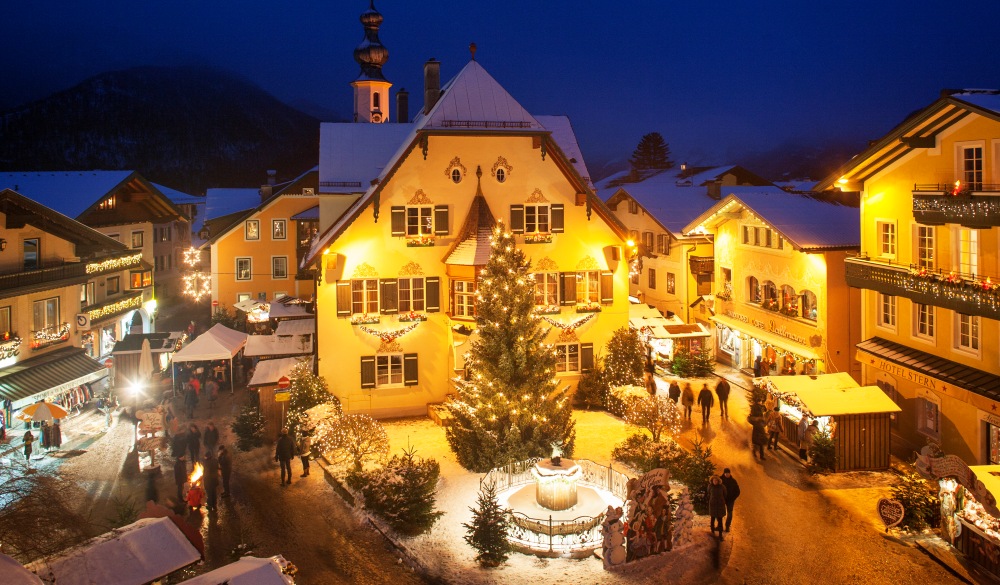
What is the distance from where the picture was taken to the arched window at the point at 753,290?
35.7 meters

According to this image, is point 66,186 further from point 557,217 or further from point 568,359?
point 568,359

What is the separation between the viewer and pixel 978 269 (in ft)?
72.1

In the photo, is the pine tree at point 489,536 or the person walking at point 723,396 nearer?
the pine tree at point 489,536

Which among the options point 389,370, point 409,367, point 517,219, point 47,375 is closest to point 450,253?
point 517,219

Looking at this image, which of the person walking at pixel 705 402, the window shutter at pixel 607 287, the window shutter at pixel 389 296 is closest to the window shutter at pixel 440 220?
the window shutter at pixel 389 296

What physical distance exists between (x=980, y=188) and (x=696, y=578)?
14.3m

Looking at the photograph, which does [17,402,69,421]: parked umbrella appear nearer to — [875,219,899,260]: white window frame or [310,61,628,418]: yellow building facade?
[310,61,628,418]: yellow building facade

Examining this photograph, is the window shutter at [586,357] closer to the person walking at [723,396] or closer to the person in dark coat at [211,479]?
the person walking at [723,396]

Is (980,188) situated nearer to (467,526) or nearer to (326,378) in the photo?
(467,526)

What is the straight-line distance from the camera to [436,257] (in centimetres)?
2966

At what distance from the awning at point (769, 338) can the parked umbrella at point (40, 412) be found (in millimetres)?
28717

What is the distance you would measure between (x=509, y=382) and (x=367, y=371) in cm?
819

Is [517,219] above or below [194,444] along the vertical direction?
above

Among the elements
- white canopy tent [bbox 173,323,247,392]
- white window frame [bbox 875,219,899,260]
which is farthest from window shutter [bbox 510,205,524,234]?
white canopy tent [bbox 173,323,247,392]
